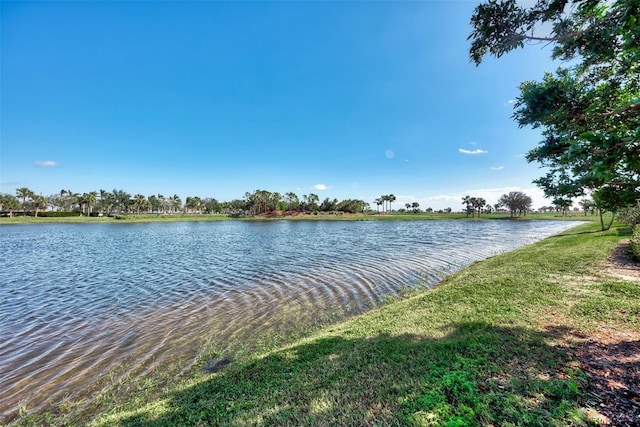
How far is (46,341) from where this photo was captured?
7.92 metres

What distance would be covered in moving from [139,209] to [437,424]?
552 ft

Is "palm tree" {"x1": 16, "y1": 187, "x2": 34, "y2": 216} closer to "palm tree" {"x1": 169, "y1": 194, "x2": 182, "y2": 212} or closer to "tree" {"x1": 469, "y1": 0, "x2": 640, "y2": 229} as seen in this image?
"palm tree" {"x1": 169, "y1": 194, "x2": 182, "y2": 212}

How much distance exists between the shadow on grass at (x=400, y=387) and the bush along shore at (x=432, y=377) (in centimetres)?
2

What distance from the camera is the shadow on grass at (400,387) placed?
11.2ft

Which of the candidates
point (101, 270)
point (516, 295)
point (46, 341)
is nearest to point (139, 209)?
point (101, 270)

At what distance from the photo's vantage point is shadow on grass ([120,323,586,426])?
11.2 ft

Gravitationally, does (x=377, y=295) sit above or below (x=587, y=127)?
below

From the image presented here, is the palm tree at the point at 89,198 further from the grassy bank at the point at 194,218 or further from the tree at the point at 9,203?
the tree at the point at 9,203

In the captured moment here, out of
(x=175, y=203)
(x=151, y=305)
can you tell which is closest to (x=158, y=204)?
(x=175, y=203)

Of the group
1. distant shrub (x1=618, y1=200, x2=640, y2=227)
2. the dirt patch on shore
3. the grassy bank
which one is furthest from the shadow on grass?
the grassy bank

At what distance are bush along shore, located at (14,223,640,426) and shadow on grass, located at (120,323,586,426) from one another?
0.06 feet

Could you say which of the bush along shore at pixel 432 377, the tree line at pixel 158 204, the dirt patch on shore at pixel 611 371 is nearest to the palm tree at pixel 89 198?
the tree line at pixel 158 204

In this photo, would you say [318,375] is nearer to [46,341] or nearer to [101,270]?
[46,341]

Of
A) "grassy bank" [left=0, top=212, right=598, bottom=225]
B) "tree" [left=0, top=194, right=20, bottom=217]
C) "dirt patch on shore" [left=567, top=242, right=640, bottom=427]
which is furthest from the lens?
"tree" [left=0, top=194, right=20, bottom=217]
